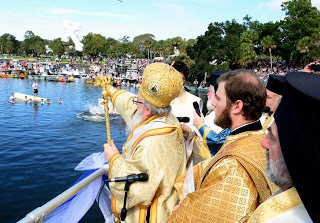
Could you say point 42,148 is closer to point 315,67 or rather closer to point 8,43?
point 315,67

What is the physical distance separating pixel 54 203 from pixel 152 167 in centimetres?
80

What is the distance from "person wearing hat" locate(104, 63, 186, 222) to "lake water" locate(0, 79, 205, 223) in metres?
0.98

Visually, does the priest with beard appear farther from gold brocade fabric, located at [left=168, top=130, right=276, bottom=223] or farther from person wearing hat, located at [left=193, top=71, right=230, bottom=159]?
person wearing hat, located at [left=193, top=71, right=230, bottom=159]

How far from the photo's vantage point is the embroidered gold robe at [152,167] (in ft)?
7.82

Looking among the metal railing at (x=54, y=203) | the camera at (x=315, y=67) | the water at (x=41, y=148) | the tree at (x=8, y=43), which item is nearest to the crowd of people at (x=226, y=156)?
the metal railing at (x=54, y=203)

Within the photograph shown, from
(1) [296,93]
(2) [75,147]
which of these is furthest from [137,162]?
(2) [75,147]

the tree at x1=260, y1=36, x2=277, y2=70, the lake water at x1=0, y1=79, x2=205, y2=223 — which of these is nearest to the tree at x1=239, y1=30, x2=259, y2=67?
the tree at x1=260, y1=36, x2=277, y2=70

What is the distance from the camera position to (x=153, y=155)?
2.40 m

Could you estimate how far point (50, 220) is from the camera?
107 inches

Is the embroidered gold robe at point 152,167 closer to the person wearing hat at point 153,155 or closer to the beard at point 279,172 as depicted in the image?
the person wearing hat at point 153,155

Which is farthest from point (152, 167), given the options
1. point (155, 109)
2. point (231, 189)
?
point (231, 189)

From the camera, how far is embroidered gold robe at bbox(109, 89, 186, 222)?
238 centimetres

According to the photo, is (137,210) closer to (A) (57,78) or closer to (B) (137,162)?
(B) (137,162)

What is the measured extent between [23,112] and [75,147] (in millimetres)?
12105
